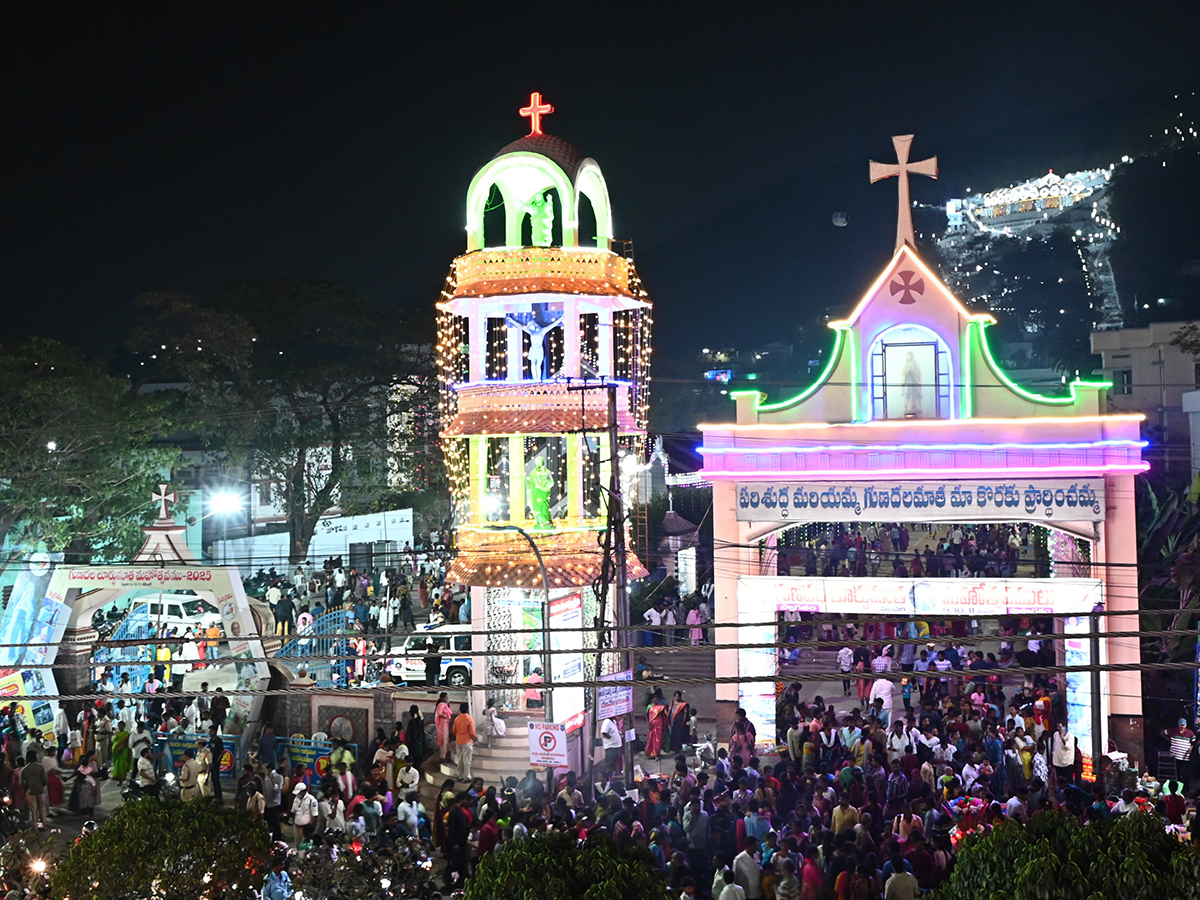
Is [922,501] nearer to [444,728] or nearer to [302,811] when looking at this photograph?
[444,728]

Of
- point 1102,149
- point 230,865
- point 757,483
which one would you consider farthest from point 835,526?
point 1102,149

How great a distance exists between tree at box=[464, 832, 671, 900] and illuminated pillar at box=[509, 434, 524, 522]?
13526mm

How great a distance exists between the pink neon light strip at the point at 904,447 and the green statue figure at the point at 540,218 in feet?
17.9

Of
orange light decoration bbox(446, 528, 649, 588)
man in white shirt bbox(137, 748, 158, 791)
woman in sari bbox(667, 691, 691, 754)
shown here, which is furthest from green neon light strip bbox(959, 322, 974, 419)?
man in white shirt bbox(137, 748, 158, 791)

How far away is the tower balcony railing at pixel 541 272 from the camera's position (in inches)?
868

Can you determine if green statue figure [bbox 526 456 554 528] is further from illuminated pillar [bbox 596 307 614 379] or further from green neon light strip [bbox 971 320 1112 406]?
green neon light strip [bbox 971 320 1112 406]

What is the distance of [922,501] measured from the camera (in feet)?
67.8

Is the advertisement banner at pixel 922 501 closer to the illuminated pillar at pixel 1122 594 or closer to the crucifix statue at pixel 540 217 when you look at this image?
the illuminated pillar at pixel 1122 594

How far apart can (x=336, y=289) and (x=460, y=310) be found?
2257cm

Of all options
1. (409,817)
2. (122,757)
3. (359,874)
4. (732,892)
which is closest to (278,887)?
(359,874)

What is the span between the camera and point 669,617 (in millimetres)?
29391

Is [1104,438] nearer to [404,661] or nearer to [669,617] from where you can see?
[669,617]

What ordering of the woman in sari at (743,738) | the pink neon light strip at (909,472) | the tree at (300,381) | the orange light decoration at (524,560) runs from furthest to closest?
the tree at (300,381) → the orange light decoration at (524,560) → the pink neon light strip at (909,472) → the woman in sari at (743,738)

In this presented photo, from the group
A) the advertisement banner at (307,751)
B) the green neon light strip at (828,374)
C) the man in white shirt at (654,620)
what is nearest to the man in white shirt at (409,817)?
the advertisement banner at (307,751)
